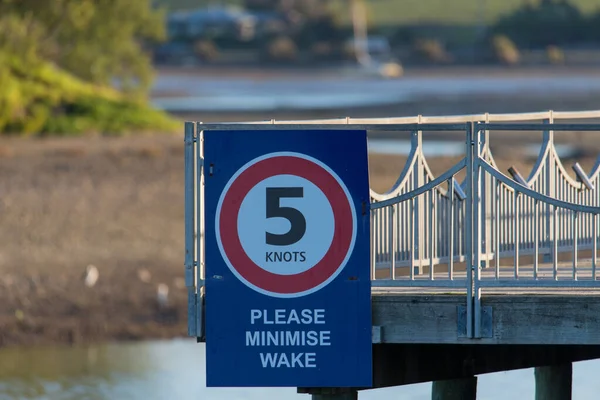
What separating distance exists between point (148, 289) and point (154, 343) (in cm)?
157

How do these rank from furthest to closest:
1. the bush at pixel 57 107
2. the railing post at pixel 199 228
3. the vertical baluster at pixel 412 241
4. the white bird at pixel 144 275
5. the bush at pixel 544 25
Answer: the bush at pixel 544 25 < the bush at pixel 57 107 < the white bird at pixel 144 275 < the vertical baluster at pixel 412 241 < the railing post at pixel 199 228

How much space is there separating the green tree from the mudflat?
540 centimetres

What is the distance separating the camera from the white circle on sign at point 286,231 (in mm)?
7902

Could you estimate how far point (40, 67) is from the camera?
3962cm

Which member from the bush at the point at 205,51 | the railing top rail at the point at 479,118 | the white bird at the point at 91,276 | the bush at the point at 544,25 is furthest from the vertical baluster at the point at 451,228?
the bush at the point at 205,51

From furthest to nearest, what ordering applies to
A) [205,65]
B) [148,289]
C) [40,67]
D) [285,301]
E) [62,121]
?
1. [205,65]
2. [40,67]
3. [62,121]
4. [148,289]
5. [285,301]

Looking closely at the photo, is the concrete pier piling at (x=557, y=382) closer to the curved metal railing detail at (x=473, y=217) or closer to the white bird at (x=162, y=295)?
the curved metal railing detail at (x=473, y=217)

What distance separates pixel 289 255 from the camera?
7922 mm

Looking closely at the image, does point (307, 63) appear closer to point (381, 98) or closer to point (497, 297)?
point (381, 98)

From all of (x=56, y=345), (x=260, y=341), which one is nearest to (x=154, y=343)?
(x=56, y=345)

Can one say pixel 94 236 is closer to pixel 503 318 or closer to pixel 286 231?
pixel 286 231

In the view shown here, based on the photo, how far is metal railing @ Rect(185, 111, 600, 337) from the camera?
26.1 feet

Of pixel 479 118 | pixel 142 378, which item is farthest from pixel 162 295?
pixel 479 118

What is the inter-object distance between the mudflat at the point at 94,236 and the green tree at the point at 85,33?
213 inches
